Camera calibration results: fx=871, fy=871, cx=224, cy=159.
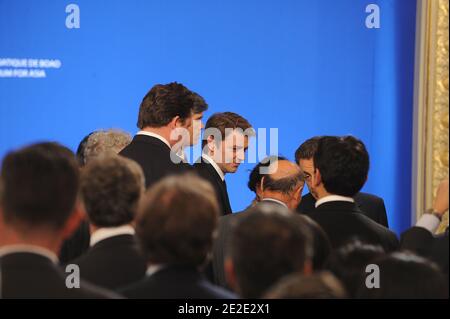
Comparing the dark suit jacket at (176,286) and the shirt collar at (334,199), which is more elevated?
the dark suit jacket at (176,286)

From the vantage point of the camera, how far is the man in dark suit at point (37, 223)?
1995 millimetres

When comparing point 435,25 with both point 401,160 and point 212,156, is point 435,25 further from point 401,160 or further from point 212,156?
point 401,160

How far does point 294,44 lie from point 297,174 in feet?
7.84

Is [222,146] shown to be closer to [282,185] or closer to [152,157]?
[152,157]

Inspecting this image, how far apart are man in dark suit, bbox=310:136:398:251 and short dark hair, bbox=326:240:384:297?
2.45 feet

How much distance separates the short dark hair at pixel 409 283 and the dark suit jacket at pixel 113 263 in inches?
30.1

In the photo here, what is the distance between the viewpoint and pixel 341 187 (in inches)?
128

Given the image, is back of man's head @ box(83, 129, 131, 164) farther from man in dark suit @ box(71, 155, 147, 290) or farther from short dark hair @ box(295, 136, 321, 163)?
man in dark suit @ box(71, 155, 147, 290)

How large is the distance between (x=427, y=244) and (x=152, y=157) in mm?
1705

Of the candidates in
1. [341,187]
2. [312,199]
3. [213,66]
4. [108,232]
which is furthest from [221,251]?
[213,66]

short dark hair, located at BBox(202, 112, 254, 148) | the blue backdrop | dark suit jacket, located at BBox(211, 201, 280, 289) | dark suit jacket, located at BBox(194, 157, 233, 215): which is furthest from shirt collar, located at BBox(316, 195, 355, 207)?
the blue backdrop

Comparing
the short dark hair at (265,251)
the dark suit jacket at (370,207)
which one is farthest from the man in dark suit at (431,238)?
the dark suit jacket at (370,207)

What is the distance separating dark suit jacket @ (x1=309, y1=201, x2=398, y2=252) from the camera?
3096mm

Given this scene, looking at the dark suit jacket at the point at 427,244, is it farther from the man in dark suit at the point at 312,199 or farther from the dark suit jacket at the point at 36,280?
the man in dark suit at the point at 312,199
